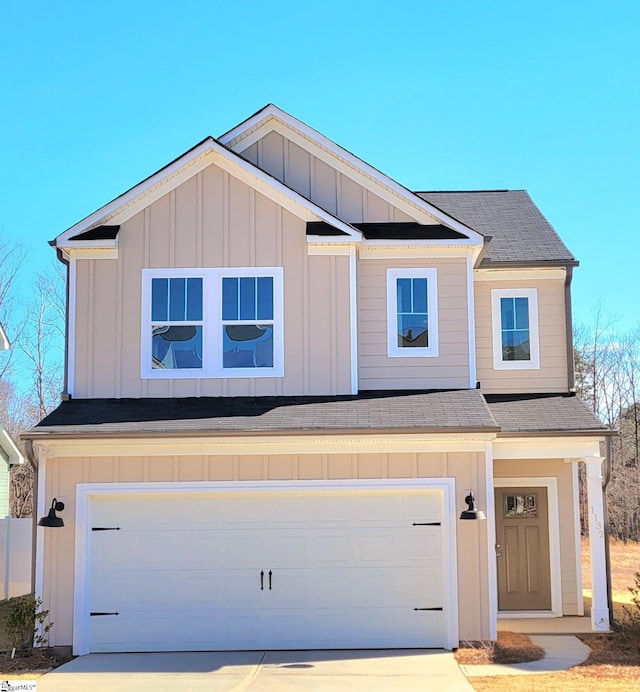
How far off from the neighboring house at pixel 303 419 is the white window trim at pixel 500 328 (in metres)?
0.03

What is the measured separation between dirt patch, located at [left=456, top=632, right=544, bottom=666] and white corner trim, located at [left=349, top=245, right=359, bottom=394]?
12.9ft

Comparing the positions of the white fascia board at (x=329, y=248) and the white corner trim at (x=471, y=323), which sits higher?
the white fascia board at (x=329, y=248)

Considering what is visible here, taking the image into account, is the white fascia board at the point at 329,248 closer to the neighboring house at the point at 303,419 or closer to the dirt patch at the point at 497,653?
the neighboring house at the point at 303,419

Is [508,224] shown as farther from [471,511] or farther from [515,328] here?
[471,511]

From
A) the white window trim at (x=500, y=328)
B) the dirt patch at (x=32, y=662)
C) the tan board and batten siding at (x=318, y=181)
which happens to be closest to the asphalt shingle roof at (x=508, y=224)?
the white window trim at (x=500, y=328)

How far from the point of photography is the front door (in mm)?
15352

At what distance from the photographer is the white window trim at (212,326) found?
43.9ft

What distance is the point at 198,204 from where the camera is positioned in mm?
13719

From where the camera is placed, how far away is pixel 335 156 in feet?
48.1

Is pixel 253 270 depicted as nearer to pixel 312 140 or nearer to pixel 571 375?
pixel 312 140

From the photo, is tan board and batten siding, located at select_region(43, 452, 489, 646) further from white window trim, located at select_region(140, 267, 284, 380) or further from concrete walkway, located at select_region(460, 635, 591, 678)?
concrete walkway, located at select_region(460, 635, 591, 678)

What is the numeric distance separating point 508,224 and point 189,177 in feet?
20.8

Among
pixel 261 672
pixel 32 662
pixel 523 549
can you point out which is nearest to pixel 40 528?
pixel 32 662

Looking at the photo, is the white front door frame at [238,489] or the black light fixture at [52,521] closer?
the black light fixture at [52,521]
